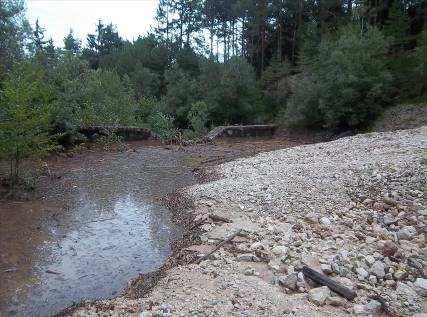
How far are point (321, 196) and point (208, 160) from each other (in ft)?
21.5

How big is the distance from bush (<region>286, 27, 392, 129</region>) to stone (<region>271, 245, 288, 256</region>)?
46.8 feet

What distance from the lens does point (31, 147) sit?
9734mm

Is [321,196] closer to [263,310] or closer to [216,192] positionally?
[216,192]

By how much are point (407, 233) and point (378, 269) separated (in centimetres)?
150

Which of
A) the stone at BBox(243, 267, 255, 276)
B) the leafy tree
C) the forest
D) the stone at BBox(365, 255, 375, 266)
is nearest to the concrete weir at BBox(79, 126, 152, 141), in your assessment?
the forest

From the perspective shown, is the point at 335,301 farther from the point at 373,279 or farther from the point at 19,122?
the point at 19,122

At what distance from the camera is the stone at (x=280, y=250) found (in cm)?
560

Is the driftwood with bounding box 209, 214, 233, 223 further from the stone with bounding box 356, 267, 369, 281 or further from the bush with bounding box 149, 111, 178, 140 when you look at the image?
the bush with bounding box 149, 111, 178, 140

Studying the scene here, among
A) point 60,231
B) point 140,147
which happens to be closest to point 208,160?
point 140,147

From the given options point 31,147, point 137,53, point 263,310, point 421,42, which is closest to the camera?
point 263,310

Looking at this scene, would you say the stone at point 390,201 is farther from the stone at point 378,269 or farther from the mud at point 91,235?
the mud at point 91,235

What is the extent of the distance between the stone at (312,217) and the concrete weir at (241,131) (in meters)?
12.7

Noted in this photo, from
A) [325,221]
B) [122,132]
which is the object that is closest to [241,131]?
[122,132]

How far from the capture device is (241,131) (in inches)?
856
